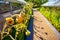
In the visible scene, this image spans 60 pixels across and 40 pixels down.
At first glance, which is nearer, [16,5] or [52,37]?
[52,37]

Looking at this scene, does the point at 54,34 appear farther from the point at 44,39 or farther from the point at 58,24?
the point at 58,24

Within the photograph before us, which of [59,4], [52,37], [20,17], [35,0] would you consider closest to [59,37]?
[52,37]

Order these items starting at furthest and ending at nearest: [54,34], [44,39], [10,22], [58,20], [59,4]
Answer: [59,4], [58,20], [54,34], [44,39], [10,22]

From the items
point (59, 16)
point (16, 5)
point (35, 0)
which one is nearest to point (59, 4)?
point (59, 16)

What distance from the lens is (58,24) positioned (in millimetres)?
10031

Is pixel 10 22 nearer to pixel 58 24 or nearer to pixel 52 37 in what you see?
pixel 52 37

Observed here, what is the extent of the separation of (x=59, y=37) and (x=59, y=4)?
4047 millimetres

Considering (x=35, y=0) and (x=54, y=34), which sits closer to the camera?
(x=54, y=34)

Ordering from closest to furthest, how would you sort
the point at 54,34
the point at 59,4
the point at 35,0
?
1. the point at 54,34
2. the point at 59,4
3. the point at 35,0

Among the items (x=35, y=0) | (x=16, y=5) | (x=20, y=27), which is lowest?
(x=35, y=0)

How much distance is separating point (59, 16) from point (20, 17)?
33.1 ft

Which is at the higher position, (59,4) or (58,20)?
(59,4)

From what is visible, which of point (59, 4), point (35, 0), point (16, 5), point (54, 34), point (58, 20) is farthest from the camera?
point (35, 0)

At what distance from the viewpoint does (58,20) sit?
10812mm
